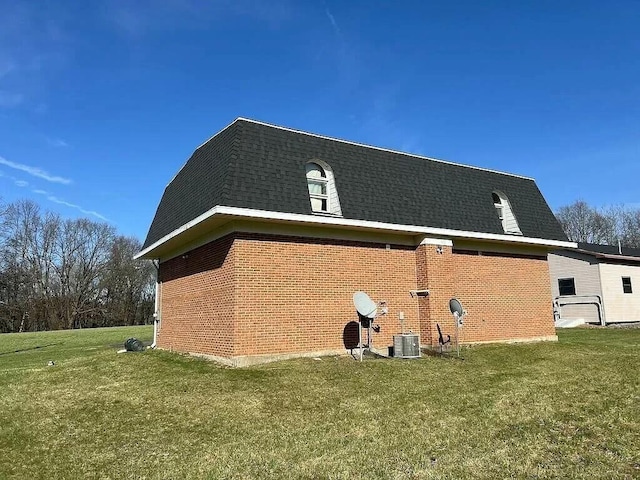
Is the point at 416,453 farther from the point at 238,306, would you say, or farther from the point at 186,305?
the point at 186,305

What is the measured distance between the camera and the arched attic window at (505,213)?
624 inches

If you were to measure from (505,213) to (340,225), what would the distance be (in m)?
7.51

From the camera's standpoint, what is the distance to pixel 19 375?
39.4 feet

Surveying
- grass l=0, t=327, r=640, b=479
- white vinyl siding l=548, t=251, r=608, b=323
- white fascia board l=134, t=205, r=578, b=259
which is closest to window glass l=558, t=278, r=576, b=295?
white vinyl siding l=548, t=251, r=608, b=323

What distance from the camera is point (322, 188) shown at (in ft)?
42.0

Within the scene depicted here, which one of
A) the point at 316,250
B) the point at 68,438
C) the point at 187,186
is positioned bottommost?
the point at 68,438

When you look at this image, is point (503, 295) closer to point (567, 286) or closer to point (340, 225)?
point (340, 225)

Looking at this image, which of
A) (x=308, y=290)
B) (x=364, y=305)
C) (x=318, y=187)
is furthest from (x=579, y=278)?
(x=308, y=290)

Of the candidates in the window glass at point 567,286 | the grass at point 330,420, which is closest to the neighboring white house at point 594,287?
the window glass at point 567,286

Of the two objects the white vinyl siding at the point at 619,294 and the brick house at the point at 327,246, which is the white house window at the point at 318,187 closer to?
the brick house at the point at 327,246

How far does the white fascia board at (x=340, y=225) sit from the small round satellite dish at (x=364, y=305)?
6.01 feet

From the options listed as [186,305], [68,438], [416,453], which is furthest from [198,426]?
[186,305]

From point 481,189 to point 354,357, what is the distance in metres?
7.97

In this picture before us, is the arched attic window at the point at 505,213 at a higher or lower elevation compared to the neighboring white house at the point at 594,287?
higher
